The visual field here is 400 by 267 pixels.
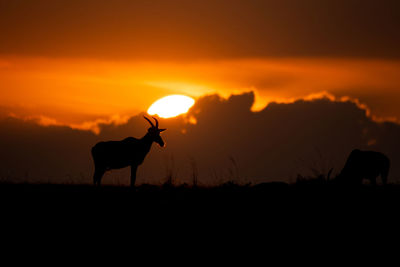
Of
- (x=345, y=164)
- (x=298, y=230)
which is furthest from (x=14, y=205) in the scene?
(x=345, y=164)

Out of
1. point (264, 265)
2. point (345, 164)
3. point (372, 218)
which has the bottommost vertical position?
point (264, 265)

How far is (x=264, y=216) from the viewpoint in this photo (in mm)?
13953

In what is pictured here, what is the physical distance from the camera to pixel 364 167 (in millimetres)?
20531

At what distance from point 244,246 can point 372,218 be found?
3251mm

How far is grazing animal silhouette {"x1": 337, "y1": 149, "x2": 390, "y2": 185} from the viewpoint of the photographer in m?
19.0

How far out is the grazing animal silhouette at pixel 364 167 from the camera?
1895cm

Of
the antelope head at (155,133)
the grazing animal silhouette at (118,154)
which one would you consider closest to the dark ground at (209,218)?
the grazing animal silhouette at (118,154)

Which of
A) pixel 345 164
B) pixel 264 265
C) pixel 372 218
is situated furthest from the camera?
pixel 345 164

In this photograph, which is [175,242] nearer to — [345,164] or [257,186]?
[257,186]

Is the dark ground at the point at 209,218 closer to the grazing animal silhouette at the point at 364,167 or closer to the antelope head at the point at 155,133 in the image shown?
the grazing animal silhouette at the point at 364,167

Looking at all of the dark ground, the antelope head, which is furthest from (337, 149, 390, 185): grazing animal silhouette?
the antelope head

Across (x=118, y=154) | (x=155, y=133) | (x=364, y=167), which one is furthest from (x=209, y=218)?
(x=155, y=133)

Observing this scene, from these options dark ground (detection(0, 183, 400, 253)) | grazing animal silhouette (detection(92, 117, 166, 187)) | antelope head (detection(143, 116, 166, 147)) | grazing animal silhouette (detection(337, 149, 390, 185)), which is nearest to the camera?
dark ground (detection(0, 183, 400, 253))

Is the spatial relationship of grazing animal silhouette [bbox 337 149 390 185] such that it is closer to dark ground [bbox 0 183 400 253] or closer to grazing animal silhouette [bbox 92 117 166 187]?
dark ground [bbox 0 183 400 253]
